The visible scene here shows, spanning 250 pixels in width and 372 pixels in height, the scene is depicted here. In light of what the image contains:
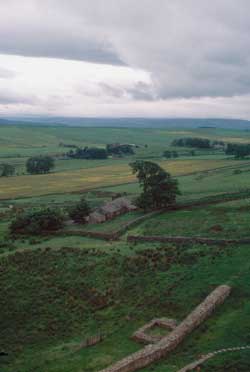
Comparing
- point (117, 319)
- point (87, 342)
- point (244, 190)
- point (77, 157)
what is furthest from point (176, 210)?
point (77, 157)

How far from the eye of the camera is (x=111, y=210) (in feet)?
211

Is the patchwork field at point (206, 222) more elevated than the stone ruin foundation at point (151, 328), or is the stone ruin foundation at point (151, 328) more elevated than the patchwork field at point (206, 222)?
the patchwork field at point (206, 222)

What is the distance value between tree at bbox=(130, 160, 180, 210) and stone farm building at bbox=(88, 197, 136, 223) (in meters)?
2.48

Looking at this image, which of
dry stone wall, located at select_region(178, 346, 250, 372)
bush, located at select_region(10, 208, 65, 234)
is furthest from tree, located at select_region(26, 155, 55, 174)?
dry stone wall, located at select_region(178, 346, 250, 372)

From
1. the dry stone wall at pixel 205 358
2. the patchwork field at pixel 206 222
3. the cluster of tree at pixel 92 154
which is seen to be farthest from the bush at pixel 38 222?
the cluster of tree at pixel 92 154

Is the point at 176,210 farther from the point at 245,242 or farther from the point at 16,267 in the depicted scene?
the point at 16,267

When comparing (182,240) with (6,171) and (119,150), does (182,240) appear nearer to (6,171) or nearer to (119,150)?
(6,171)

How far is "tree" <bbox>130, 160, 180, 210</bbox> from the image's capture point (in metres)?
64.6

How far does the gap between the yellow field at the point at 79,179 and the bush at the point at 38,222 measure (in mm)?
34869

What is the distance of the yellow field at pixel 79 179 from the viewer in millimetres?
98375

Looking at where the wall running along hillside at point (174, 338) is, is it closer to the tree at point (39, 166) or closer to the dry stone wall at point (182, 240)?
the dry stone wall at point (182, 240)

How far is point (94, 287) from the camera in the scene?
39.9m

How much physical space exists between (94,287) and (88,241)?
1268 centimetres

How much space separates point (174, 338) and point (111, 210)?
3735cm
